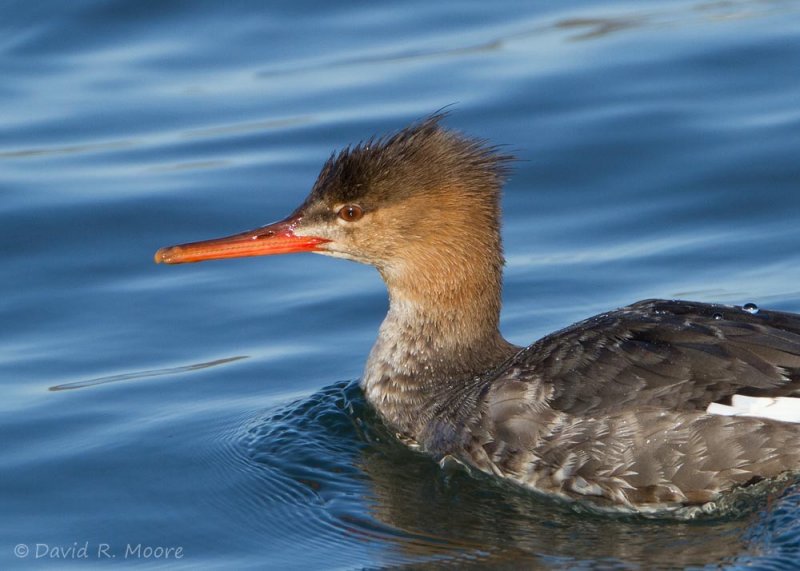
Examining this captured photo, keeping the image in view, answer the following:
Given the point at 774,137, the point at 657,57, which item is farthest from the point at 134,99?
the point at 774,137

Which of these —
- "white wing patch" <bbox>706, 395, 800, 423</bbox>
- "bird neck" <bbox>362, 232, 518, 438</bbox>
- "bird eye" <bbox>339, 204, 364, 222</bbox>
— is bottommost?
"white wing patch" <bbox>706, 395, 800, 423</bbox>

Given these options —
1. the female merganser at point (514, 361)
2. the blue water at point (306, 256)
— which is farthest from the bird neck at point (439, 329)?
the blue water at point (306, 256)

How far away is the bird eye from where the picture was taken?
6.61 m

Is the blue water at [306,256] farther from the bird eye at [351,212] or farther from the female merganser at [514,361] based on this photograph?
the bird eye at [351,212]

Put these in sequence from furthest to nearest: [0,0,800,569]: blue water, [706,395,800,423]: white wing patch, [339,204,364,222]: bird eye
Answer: [339,204,364,222]: bird eye → [0,0,800,569]: blue water → [706,395,800,423]: white wing patch

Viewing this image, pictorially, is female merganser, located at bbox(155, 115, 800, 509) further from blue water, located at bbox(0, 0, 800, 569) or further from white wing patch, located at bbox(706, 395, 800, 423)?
blue water, located at bbox(0, 0, 800, 569)

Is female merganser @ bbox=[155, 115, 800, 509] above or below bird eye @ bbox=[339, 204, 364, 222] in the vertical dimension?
below

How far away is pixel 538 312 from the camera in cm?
800

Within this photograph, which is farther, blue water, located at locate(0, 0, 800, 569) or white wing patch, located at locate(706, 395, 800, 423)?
blue water, located at locate(0, 0, 800, 569)

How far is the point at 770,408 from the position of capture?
551 centimetres

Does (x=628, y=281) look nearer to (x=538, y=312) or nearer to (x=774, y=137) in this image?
(x=538, y=312)

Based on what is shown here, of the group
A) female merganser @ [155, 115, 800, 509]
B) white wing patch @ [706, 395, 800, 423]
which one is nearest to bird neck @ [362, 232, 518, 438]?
female merganser @ [155, 115, 800, 509]

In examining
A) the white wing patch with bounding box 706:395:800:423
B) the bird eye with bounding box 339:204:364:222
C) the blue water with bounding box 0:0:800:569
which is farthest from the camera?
the bird eye with bounding box 339:204:364:222

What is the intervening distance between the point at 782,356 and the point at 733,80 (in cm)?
532
